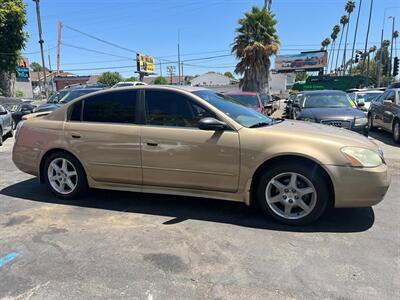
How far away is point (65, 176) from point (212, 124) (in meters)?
2.31

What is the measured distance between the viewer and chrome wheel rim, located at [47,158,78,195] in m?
5.08

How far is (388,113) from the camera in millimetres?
10820

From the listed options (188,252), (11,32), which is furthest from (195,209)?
(11,32)

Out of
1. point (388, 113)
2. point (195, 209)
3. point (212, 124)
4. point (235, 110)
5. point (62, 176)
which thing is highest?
point (235, 110)

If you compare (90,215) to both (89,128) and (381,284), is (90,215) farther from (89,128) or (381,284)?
(381,284)

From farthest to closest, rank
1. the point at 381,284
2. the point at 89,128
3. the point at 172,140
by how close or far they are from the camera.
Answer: the point at 89,128 < the point at 172,140 < the point at 381,284

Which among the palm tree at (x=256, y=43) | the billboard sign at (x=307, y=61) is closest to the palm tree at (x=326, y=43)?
the billboard sign at (x=307, y=61)

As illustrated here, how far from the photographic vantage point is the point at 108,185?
192 inches

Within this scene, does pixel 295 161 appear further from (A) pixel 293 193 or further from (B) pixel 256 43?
(B) pixel 256 43

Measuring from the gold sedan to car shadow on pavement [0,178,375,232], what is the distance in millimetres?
173

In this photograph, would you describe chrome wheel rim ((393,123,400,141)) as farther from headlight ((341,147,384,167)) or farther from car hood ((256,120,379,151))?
headlight ((341,147,384,167))

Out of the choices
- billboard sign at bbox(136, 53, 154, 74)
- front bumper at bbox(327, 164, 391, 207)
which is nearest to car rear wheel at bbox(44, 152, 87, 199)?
front bumper at bbox(327, 164, 391, 207)

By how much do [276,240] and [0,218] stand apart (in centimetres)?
330

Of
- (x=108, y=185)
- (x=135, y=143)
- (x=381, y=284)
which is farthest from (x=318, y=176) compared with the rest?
(x=108, y=185)
